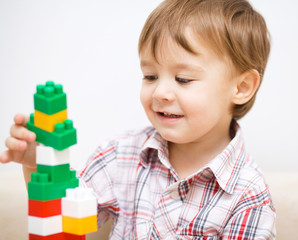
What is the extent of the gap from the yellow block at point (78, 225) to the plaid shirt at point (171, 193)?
0.93ft

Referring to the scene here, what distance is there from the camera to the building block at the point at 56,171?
682 mm

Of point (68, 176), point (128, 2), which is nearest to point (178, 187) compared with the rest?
point (68, 176)

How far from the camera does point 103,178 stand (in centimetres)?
105

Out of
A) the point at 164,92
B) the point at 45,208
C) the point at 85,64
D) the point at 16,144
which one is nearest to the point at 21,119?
the point at 16,144

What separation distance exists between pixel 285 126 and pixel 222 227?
515mm

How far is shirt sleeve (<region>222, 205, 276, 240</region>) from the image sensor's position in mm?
896

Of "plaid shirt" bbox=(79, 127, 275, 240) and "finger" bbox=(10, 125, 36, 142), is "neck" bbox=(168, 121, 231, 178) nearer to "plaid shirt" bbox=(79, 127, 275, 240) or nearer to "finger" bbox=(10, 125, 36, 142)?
"plaid shirt" bbox=(79, 127, 275, 240)

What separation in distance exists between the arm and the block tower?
35mm

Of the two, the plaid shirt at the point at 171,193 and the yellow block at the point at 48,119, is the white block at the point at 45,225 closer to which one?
the yellow block at the point at 48,119

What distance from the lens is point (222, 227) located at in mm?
920

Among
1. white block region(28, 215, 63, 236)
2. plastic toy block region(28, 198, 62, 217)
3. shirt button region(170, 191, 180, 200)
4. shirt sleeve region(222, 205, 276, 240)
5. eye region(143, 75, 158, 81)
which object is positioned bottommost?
shirt sleeve region(222, 205, 276, 240)

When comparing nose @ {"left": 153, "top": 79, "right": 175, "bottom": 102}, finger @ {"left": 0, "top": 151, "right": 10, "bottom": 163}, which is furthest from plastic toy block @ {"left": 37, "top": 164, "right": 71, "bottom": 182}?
nose @ {"left": 153, "top": 79, "right": 175, "bottom": 102}

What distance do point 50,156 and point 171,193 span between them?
35cm

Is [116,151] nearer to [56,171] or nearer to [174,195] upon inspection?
[174,195]
